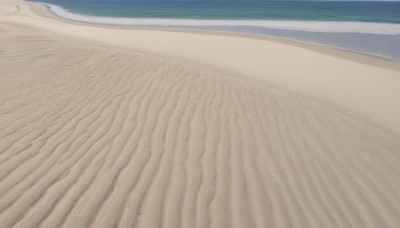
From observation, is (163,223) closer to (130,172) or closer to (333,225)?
(130,172)

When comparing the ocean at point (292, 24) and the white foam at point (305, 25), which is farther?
the white foam at point (305, 25)

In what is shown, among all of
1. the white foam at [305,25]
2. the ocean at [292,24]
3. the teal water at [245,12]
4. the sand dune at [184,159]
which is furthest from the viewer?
the teal water at [245,12]

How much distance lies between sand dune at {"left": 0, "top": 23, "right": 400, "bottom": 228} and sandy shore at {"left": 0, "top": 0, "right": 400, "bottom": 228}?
0.05 feet

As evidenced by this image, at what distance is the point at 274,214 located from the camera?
2.80 m

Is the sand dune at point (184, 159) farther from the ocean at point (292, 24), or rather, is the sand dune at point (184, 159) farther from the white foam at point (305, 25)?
the white foam at point (305, 25)

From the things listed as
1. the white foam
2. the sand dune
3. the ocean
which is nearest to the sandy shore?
the sand dune

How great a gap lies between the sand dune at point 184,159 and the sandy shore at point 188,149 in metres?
0.02

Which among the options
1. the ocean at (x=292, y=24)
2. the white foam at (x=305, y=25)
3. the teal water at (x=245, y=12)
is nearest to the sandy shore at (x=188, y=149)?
the ocean at (x=292, y=24)

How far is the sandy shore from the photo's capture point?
9.12 ft

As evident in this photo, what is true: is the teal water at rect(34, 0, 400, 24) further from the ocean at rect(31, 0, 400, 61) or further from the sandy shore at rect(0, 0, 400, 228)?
the sandy shore at rect(0, 0, 400, 228)

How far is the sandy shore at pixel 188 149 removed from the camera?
109 inches

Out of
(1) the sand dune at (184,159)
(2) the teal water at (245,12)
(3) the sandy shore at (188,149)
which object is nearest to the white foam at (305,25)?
(2) the teal water at (245,12)

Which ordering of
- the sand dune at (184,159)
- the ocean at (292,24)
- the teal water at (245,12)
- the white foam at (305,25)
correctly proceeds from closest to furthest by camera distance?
the sand dune at (184,159)
the ocean at (292,24)
the white foam at (305,25)
the teal water at (245,12)

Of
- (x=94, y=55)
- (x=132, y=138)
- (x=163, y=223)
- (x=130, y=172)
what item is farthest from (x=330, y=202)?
(x=94, y=55)
